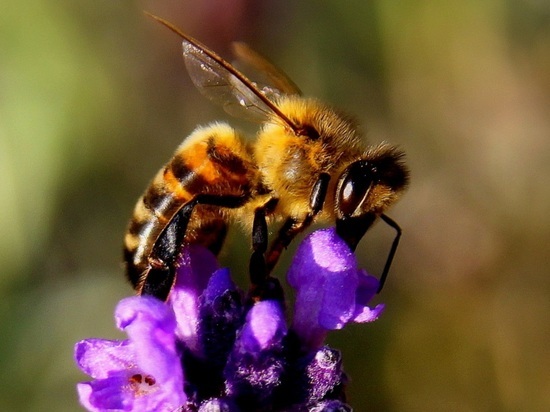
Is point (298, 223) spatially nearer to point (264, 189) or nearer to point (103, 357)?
point (264, 189)

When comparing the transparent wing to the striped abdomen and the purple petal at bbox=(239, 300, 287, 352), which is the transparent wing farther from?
the purple petal at bbox=(239, 300, 287, 352)

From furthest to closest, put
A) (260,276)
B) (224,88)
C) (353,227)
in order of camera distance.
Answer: (224,88)
(353,227)
(260,276)

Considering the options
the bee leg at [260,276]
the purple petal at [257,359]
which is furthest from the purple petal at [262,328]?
the bee leg at [260,276]

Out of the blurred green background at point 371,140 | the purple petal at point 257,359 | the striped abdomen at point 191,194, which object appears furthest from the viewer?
the blurred green background at point 371,140

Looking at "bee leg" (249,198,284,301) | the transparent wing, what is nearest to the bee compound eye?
"bee leg" (249,198,284,301)

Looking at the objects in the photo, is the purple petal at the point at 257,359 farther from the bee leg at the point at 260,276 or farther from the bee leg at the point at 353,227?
the bee leg at the point at 353,227

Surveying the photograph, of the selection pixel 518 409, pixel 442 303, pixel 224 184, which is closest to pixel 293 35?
pixel 442 303

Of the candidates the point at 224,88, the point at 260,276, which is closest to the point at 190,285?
the point at 260,276
